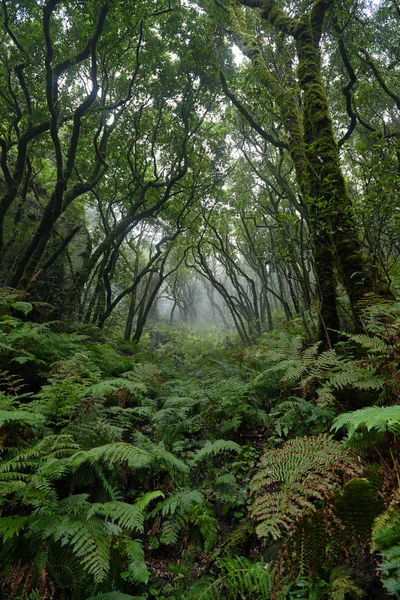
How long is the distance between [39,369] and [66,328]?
409cm

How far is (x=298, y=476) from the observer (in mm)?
1843

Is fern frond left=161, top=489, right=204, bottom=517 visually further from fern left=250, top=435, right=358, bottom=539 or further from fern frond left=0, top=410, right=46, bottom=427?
fern frond left=0, top=410, right=46, bottom=427

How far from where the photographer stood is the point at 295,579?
1.68 meters

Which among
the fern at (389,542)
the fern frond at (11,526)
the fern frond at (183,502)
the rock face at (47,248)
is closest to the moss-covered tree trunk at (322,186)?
the fern frond at (183,502)

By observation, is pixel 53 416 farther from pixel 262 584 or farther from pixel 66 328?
pixel 66 328

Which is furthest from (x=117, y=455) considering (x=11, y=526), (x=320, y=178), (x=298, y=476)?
(x=320, y=178)

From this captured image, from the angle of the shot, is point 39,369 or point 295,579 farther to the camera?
point 39,369

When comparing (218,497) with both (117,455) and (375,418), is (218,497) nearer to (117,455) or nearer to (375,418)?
(117,455)

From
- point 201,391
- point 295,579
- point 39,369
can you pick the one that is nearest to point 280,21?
point 201,391

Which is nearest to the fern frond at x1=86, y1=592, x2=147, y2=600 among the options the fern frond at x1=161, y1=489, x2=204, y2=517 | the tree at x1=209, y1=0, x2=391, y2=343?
the fern frond at x1=161, y1=489, x2=204, y2=517

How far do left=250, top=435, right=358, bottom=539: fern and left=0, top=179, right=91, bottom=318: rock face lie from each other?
24.8 ft

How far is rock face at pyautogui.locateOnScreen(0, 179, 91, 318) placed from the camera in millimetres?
9969

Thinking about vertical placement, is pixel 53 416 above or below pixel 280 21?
below

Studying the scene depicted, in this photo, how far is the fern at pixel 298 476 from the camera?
1614 mm
